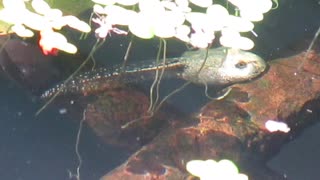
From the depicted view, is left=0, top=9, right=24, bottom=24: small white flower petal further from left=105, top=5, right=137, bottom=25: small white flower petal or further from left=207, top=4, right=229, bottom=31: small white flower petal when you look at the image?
left=207, top=4, right=229, bottom=31: small white flower petal

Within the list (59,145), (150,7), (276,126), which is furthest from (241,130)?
(59,145)

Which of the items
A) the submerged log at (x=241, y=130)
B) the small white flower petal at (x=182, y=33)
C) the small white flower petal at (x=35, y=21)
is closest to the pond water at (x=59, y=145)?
the submerged log at (x=241, y=130)

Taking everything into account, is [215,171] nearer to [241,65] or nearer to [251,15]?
[251,15]

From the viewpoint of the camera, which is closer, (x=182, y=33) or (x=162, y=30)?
(x=162, y=30)

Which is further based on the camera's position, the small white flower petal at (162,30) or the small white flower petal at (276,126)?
the small white flower petal at (276,126)

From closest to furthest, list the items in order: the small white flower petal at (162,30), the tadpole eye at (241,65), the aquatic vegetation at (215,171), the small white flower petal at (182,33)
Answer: the aquatic vegetation at (215,171) < the small white flower petal at (162,30) < the small white flower petal at (182,33) < the tadpole eye at (241,65)

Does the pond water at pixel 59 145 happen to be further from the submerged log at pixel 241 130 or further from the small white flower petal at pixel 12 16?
the small white flower petal at pixel 12 16

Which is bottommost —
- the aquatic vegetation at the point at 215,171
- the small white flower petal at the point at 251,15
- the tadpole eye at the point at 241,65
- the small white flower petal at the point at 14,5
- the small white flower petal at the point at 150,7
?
the tadpole eye at the point at 241,65

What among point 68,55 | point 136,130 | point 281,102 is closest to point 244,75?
point 281,102

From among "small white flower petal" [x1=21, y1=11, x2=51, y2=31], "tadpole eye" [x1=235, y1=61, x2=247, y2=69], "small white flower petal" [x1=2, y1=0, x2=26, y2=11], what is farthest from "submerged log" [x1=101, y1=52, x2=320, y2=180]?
"small white flower petal" [x1=2, y1=0, x2=26, y2=11]

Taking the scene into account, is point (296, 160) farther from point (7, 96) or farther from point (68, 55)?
point (7, 96)

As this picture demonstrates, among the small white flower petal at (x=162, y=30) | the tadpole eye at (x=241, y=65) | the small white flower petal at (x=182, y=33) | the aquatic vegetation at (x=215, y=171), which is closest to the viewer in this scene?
the aquatic vegetation at (x=215, y=171)
